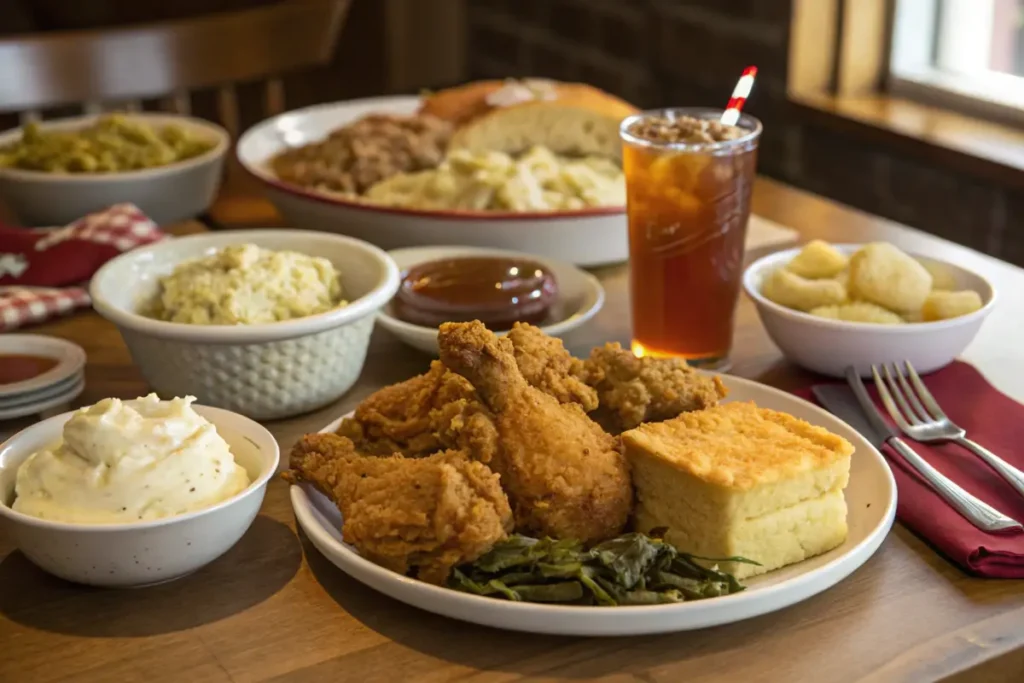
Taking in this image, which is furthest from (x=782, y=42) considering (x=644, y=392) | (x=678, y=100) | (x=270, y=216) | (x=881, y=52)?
(x=644, y=392)

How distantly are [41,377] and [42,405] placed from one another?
0.04 m

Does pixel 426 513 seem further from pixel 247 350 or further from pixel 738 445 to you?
pixel 247 350

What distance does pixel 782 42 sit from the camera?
10.8 ft

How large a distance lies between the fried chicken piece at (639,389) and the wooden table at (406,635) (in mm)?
239

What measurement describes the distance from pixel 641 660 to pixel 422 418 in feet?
1.13

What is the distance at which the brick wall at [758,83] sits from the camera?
9.85 feet

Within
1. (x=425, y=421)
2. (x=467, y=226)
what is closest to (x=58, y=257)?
(x=467, y=226)

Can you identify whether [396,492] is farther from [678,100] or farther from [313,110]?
[678,100]

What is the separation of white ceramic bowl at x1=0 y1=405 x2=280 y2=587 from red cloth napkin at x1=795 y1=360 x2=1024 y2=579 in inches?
24.5

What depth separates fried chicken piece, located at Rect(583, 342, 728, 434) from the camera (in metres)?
1.21

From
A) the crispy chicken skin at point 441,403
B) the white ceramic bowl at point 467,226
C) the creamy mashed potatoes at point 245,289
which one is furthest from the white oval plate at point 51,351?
the white ceramic bowl at point 467,226

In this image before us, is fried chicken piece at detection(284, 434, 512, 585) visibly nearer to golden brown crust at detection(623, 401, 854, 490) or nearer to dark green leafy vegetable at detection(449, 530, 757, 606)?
dark green leafy vegetable at detection(449, 530, 757, 606)

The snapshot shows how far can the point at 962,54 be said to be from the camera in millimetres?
3238

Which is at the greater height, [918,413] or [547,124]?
[547,124]
